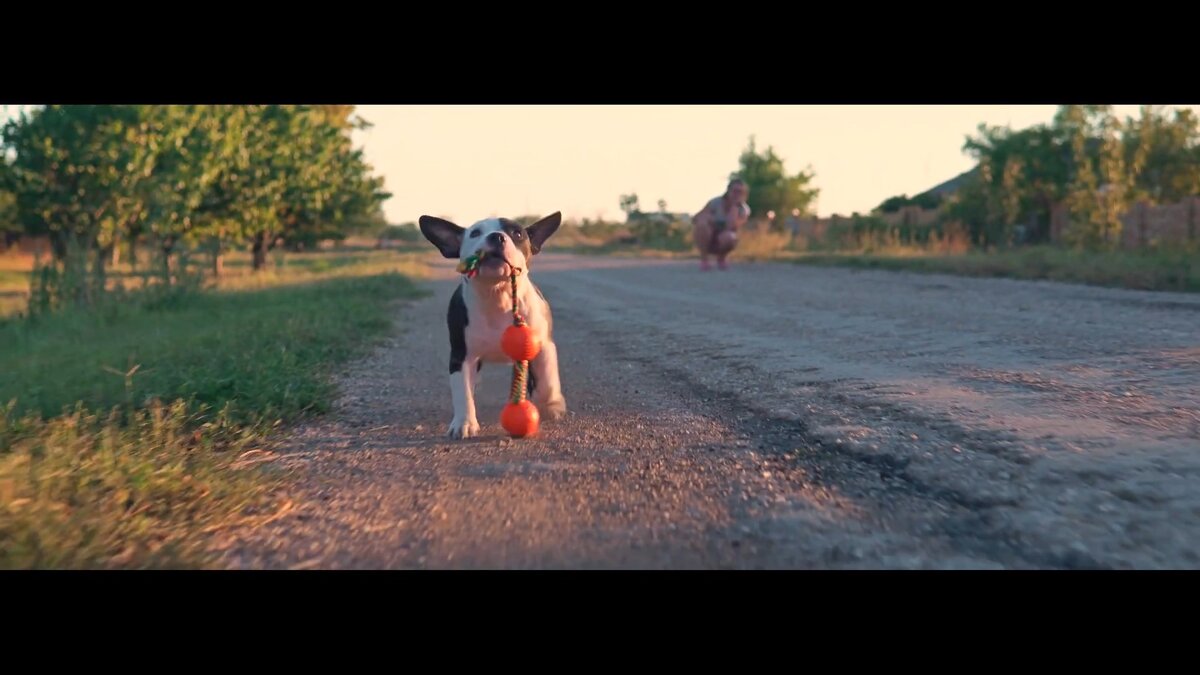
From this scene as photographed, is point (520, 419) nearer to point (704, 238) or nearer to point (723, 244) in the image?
point (723, 244)

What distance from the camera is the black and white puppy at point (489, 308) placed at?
4949 mm

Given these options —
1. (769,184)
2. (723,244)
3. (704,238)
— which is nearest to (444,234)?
(723,244)

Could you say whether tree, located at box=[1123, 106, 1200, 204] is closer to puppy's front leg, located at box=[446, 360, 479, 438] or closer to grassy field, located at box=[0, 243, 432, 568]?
grassy field, located at box=[0, 243, 432, 568]

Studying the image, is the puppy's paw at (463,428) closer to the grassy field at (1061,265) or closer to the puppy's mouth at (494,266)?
the puppy's mouth at (494,266)

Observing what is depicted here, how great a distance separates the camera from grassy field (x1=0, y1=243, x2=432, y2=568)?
10.3 ft

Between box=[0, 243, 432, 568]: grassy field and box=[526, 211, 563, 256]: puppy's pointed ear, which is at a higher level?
box=[526, 211, 563, 256]: puppy's pointed ear

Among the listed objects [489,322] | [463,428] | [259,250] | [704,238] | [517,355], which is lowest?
[463,428]

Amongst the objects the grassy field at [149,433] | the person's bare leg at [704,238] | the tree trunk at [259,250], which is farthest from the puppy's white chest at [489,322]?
the tree trunk at [259,250]

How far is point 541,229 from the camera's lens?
5.48m

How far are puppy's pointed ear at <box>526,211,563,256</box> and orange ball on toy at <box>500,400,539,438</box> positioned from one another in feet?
3.26

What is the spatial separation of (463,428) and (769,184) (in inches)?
2124

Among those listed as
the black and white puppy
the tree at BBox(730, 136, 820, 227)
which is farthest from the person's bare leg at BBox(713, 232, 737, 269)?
the tree at BBox(730, 136, 820, 227)
